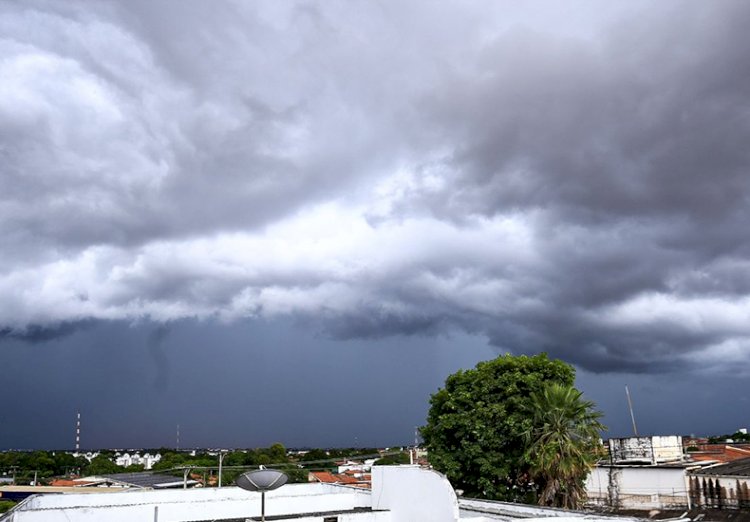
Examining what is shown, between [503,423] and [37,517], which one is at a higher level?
[503,423]

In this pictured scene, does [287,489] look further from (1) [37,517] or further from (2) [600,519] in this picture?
(2) [600,519]

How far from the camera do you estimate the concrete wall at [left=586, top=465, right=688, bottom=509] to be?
38.2m

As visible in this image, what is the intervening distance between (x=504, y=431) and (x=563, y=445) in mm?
3718

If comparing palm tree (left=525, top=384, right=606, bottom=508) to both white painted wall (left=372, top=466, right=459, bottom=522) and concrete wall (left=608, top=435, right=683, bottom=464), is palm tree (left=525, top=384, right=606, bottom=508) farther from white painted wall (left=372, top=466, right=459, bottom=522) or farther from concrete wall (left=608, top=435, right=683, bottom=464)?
concrete wall (left=608, top=435, right=683, bottom=464)

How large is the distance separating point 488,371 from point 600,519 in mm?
17776

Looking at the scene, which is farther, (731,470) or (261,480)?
(731,470)

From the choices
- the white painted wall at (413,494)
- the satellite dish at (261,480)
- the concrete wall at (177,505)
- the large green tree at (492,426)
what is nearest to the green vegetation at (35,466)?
the concrete wall at (177,505)

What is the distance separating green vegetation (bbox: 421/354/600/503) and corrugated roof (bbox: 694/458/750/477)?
39.0 feet

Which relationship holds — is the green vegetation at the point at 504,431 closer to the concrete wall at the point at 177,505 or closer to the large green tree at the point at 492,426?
the large green tree at the point at 492,426

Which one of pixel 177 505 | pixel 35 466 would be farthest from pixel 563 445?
pixel 35 466

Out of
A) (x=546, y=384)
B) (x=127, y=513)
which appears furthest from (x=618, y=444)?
(x=127, y=513)

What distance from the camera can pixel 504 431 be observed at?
33.5 metres

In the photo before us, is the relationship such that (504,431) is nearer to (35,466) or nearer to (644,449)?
(644,449)

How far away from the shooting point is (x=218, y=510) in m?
24.7
